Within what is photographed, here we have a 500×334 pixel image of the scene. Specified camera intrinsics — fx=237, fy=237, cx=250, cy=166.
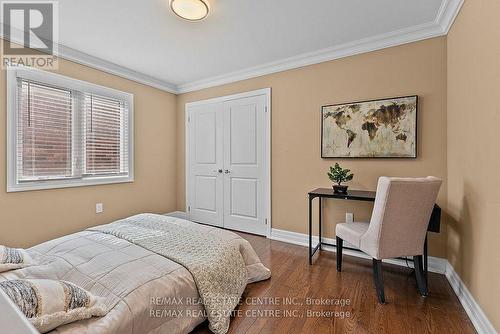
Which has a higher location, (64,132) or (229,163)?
(64,132)

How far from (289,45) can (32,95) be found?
9.78 feet

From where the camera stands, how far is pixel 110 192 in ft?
11.1

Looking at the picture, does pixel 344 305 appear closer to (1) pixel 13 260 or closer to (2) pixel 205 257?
(2) pixel 205 257

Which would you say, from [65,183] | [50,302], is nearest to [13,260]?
[50,302]

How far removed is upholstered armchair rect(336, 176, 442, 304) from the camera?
5.86 feet

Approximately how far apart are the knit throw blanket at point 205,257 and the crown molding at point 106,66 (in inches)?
87.7

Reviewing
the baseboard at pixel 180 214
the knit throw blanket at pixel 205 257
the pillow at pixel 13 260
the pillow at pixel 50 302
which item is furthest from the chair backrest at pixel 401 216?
the baseboard at pixel 180 214

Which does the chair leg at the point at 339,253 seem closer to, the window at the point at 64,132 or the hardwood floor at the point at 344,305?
Result: the hardwood floor at the point at 344,305

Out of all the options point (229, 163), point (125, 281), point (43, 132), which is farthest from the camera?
point (229, 163)

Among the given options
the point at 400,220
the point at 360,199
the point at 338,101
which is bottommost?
the point at 400,220

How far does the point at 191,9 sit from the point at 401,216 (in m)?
2.44

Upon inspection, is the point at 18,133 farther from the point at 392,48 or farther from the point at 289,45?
the point at 392,48

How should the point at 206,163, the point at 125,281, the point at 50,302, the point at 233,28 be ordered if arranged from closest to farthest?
the point at 50,302
the point at 125,281
the point at 233,28
the point at 206,163

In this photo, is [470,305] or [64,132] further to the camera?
[64,132]
